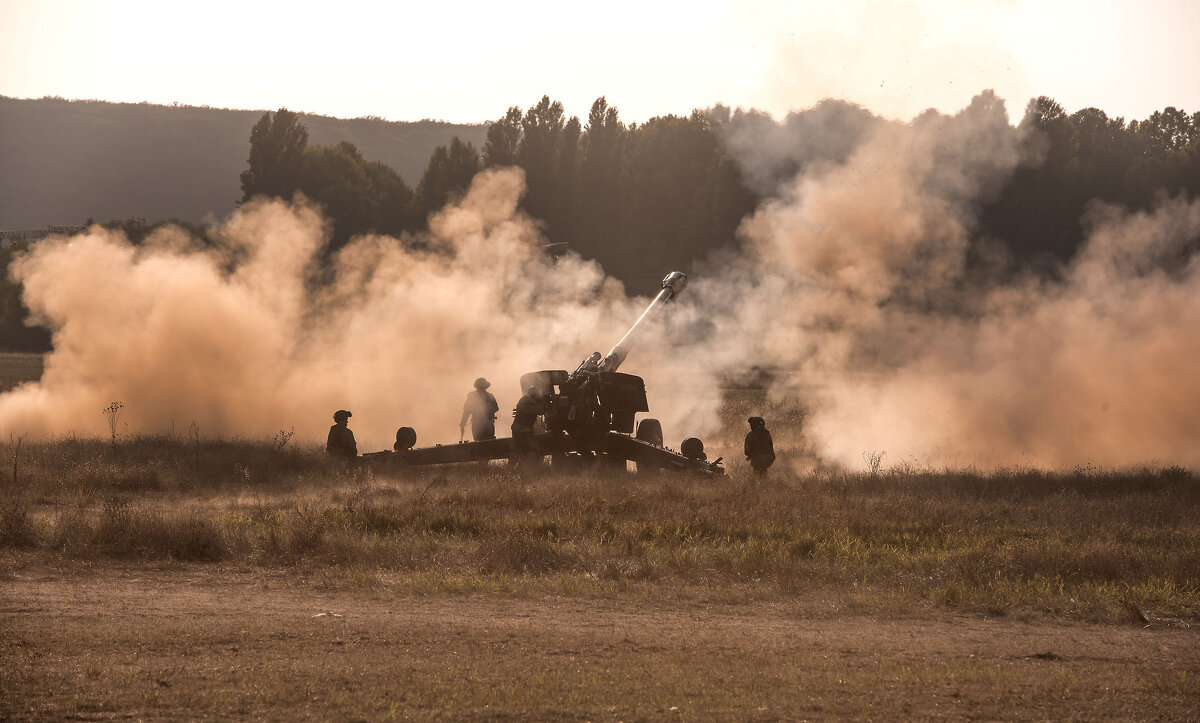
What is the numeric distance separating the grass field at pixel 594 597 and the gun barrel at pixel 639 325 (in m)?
2.87

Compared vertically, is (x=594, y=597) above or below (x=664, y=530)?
below

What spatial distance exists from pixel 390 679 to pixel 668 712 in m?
2.02

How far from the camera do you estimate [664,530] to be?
14.3 m

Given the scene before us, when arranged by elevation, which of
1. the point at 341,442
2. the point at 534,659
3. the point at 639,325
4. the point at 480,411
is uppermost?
the point at 639,325

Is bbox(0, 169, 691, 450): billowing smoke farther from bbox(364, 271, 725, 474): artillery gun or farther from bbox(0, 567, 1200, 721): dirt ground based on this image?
bbox(0, 567, 1200, 721): dirt ground

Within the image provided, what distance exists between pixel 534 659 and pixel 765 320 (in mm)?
19213

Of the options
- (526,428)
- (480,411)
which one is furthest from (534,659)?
(480,411)

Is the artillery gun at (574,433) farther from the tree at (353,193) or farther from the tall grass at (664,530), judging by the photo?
the tree at (353,193)

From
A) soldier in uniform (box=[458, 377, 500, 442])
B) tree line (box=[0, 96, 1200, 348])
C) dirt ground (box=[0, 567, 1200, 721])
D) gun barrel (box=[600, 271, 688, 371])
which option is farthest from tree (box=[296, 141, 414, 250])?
dirt ground (box=[0, 567, 1200, 721])

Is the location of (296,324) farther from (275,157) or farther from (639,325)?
(275,157)

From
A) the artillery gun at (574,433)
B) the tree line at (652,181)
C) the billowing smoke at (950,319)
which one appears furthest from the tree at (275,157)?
the artillery gun at (574,433)

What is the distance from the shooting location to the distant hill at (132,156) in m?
135

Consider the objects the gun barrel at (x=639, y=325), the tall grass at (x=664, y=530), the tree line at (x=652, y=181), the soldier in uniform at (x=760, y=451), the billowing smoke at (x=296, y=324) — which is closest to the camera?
the tall grass at (x=664, y=530)

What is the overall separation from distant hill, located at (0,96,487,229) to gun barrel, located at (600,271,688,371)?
114 meters
